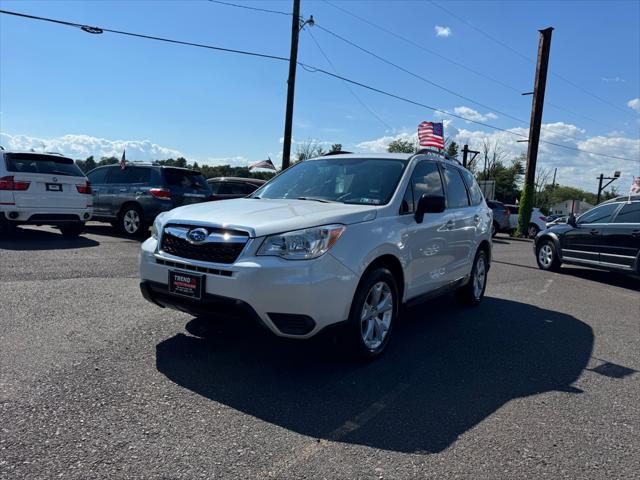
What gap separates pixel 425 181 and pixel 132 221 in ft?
28.4

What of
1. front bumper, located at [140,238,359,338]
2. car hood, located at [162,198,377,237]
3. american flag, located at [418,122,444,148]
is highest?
american flag, located at [418,122,444,148]

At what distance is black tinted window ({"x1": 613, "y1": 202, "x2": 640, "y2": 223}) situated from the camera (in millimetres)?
9375

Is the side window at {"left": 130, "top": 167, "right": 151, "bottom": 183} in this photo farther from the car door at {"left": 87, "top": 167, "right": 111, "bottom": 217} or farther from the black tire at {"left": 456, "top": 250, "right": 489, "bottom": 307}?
the black tire at {"left": 456, "top": 250, "right": 489, "bottom": 307}

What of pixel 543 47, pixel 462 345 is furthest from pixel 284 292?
pixel 543 47

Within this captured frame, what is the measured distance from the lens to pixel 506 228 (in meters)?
23.5

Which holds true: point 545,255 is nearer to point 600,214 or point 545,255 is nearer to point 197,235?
point 600,214

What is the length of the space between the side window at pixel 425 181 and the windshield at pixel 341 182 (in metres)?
0.21

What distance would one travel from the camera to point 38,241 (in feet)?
33.2

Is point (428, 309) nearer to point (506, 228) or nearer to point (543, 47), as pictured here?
point (506, 228)

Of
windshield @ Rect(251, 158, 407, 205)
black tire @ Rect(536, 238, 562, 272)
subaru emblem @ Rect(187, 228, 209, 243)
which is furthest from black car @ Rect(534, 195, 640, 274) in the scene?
subaru emblem @ Rect(187, 228, 209, 243)

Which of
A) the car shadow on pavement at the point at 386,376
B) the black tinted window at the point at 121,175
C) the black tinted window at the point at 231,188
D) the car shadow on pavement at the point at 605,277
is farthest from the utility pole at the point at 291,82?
the car shadow on pavement at the point at 386,376

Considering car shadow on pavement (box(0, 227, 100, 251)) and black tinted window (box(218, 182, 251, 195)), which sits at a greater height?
black tinted window (box(218, 182, 251, 195))

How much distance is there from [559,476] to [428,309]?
3806mm

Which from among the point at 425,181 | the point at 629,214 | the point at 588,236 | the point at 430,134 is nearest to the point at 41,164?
the point at 425,181
